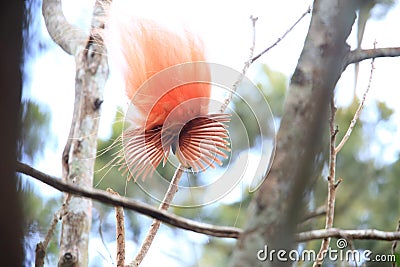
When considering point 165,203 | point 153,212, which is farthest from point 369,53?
point 165,203

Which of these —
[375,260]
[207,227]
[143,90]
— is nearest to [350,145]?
[375,260]

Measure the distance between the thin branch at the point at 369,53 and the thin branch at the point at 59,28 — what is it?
991 millimetres

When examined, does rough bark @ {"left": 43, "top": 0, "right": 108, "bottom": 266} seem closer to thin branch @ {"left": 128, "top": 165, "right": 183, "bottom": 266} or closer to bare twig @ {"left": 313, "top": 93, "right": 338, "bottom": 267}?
thin branch @ {"left": 128, "top": 165, "right": 183, "bottom": 266}

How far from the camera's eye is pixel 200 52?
0.92 metres

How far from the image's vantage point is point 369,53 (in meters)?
0.62

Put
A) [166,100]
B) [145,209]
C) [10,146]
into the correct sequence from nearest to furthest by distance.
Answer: [10,146] → [145,209] → [166,100]

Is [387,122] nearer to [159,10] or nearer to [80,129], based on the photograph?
[80,129]

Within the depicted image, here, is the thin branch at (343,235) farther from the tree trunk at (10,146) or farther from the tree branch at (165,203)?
the tree branch at (165,203)

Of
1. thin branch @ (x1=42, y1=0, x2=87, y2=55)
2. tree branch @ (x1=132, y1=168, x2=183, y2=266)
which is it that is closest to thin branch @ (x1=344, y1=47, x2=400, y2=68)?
tree branch @ (x1=132, y1=168, x2=183, y2=266)

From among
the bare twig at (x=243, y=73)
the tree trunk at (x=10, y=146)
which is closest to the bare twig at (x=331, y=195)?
the bare twig at (x=243, y=73)

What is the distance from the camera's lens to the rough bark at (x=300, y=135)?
0.37 meters

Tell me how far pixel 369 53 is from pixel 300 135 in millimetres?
239

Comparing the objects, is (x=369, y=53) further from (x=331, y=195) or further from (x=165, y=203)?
(x=165, y=203)

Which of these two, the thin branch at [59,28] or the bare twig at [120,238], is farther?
the thin branch at [59,28]
